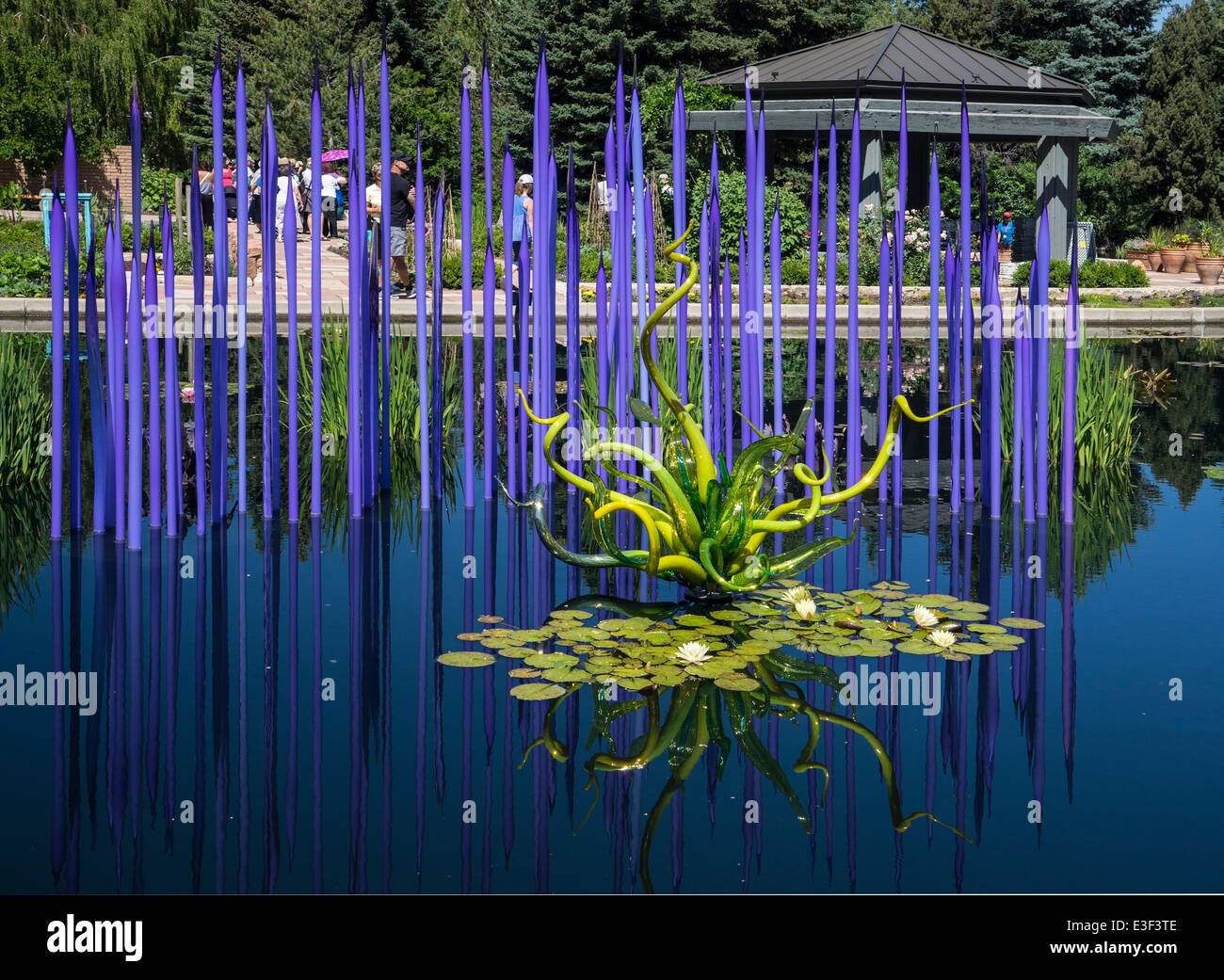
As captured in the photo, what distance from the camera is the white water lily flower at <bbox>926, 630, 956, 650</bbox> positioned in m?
4.29

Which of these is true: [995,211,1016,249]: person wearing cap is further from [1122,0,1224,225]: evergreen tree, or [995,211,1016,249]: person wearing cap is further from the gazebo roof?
[1122,0,1224,225]: evergreen tree

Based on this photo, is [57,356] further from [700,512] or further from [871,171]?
[871,171]

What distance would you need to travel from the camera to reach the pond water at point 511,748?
118 inches

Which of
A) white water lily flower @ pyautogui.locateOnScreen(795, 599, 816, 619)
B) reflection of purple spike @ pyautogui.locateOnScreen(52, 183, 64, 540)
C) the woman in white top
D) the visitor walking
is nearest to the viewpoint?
white water lily flower @ pyautogui.locateOnScreen(795, 599, 816, 619)

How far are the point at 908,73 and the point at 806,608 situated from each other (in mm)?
19413

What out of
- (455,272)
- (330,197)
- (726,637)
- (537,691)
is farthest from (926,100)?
(537,691)

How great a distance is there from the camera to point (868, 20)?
41.5m

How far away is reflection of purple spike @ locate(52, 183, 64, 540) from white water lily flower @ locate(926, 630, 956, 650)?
2832 mm

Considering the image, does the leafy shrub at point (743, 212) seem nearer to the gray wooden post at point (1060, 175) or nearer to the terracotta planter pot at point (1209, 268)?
the gray wooden post at point (1060, 175)

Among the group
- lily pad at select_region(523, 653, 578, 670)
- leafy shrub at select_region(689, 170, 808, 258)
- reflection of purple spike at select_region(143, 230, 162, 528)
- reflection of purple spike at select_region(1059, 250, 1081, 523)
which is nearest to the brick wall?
leafy shrub at select_region(689, 170, 808, 258)

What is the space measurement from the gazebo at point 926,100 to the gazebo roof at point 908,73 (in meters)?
0.02

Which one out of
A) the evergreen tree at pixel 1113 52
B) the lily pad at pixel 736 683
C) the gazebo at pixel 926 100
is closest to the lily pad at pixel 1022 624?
the lily pad at pixel 736 683
